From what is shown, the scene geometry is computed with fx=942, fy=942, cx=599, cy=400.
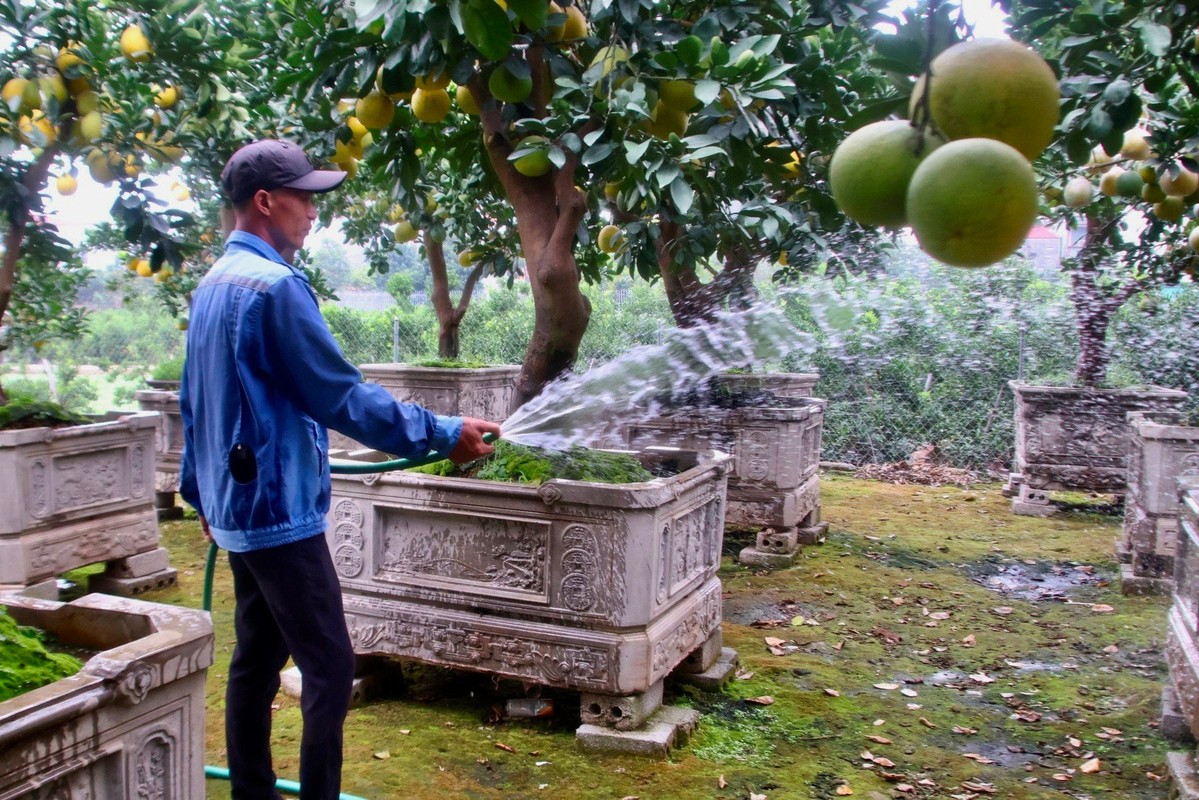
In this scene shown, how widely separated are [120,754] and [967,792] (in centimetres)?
245

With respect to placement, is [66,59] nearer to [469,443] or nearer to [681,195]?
[469,443]

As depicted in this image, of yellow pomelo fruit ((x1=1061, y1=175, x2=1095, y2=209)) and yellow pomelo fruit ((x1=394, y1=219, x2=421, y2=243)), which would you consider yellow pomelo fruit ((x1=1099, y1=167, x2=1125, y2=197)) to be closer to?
yellow pomelo fruit ((x1=1061, y1=175, x2=1095, y2=209))

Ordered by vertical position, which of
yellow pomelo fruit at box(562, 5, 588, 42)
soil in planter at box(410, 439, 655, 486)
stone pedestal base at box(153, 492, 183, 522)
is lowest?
stone pedestal base at box(153, 492, 183, 522)

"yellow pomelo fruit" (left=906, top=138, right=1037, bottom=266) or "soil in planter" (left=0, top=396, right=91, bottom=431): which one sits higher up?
"yellow pomelo fruit" (left=906, top=138, right=1037, bottom=266)

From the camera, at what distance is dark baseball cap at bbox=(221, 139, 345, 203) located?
2330 millimetres

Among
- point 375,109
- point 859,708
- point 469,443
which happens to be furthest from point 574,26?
point 859,708

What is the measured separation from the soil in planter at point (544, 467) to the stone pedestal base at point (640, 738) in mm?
846

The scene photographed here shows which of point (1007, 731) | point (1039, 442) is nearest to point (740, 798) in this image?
point (1007, 731)

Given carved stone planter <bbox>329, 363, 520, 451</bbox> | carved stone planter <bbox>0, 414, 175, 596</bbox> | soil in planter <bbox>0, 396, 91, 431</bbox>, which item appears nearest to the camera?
carved stone planter <bbox>0, 414, 175, 596</bbox>

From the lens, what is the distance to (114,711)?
1779 mm

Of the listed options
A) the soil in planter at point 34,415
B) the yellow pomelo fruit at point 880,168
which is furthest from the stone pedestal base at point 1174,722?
the soil in planter at point 34,415

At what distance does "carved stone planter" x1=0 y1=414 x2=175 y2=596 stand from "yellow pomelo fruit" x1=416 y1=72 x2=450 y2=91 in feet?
9.97

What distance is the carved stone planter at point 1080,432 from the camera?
22.6 feet

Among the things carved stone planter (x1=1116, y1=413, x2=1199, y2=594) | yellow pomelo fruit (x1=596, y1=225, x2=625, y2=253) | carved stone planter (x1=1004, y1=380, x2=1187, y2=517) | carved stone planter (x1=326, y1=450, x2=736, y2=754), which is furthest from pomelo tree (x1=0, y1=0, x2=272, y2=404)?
carved stone planter (x1=1004, y1=380, x2=1187, y2=517)
